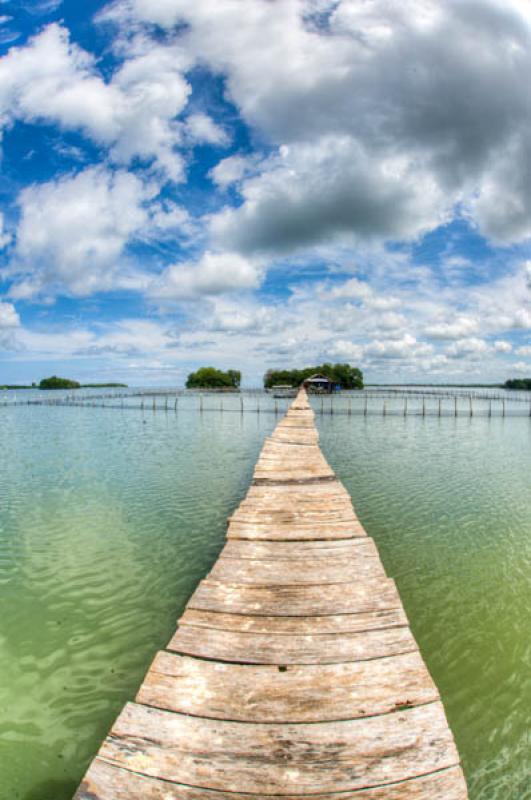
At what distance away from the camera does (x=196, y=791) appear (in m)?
2.25

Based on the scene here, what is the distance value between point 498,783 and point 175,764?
3.04 m

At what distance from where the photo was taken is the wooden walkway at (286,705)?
230cm

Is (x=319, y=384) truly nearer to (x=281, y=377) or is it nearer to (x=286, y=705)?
(x=281, y=377)

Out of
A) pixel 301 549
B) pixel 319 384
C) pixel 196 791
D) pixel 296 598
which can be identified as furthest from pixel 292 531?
pixel 319 384

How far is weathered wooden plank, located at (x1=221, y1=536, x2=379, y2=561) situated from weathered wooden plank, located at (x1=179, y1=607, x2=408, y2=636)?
1.31 metres

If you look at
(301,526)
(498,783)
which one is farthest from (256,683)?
(301,526)

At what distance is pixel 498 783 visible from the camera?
12.0 ft

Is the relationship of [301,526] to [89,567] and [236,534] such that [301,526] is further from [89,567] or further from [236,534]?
[89,567]

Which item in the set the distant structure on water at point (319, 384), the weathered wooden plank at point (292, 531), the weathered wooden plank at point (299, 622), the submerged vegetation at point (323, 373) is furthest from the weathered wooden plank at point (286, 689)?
the submerged vegetation at point (323, 373)

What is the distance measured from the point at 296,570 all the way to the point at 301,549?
2.21ft

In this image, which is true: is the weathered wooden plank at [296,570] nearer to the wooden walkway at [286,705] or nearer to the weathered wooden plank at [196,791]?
the wooden walkway at [286,705]

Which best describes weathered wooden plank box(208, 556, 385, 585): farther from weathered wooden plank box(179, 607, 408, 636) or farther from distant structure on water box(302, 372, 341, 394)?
distant structure on water box(302, 372, 341, 394)

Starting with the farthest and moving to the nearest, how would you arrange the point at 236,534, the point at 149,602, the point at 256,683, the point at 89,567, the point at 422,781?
the point at 89,567 → the point at 149,602 → the point at 236,534 → the point at 256,683 → the point at 422,781

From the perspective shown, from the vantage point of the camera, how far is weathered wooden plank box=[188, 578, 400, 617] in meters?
4.04
